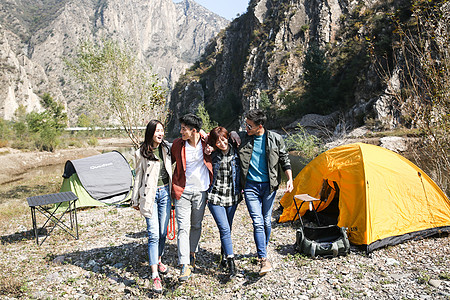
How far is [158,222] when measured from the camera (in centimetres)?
417

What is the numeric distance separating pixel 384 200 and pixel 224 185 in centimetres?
322

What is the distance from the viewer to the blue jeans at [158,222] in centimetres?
404

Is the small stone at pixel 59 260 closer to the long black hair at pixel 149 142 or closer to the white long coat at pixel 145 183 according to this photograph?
the white long coat at pixel 145 183

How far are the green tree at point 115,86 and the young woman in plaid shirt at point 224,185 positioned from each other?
31.5 ft

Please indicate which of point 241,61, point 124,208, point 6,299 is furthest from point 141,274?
point 241,61

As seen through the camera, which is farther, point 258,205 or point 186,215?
point 258,205

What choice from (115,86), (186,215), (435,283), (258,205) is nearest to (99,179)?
(115,86)

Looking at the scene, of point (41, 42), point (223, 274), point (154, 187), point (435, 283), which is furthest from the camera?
point (41, 42)

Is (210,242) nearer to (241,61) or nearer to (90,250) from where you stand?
(90,250)

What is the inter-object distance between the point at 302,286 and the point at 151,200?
241cm

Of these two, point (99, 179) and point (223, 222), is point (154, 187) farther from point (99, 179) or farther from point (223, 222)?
point (99, 179)

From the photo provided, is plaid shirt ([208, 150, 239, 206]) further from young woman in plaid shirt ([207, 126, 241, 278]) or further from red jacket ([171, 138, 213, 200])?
red jacket ([171, 138, 213, 200])

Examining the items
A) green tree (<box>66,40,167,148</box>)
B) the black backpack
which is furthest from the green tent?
the black backpack

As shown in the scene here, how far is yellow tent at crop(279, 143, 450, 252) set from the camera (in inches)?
207
